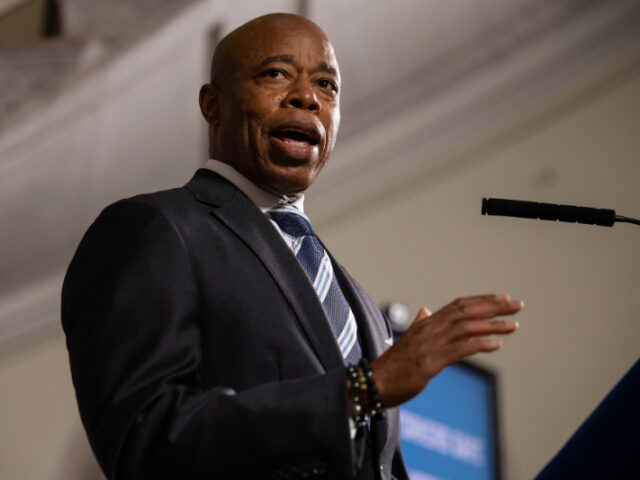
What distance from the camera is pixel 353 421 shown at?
1231 millimetres

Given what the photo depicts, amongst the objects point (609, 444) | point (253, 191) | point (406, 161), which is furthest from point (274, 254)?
point (406, 161)

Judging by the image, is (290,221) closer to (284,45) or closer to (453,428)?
(284,45)

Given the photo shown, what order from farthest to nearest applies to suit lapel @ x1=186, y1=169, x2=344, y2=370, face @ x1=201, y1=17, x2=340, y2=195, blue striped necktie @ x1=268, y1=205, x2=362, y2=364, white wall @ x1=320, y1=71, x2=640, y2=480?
white wall @ x1=320, y1=71, x2=640, y2=480
face @ x1=201, y1=17, x2=340, y2=195
blue striped necktie @ x1=268, y1=205, x2=362, y2=364
suit lapel @ x1=186, y1=169, x2=344, y2=370

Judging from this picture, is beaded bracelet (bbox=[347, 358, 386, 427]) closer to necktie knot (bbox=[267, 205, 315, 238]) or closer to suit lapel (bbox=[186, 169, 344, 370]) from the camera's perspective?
suit lapel (bbox=[186, 169, 344, 370])

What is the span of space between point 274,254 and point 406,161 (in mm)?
2546

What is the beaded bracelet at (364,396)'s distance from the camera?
1215mm

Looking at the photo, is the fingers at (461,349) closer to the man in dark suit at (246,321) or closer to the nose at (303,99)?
the man in dark suit at (246,321)

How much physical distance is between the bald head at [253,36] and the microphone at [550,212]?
0.43 m

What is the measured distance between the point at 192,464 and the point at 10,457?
2896 millimetres

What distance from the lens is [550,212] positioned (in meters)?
1.48

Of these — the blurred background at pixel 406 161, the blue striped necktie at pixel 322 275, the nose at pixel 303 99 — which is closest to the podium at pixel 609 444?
the blue striped necktie at pixel 322 275

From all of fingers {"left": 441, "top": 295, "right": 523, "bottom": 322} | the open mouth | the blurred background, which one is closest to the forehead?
the open mouth

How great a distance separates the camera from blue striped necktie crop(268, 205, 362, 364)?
1480mm

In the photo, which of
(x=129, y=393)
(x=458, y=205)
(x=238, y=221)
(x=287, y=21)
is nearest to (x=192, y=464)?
(x=129, y=393)
